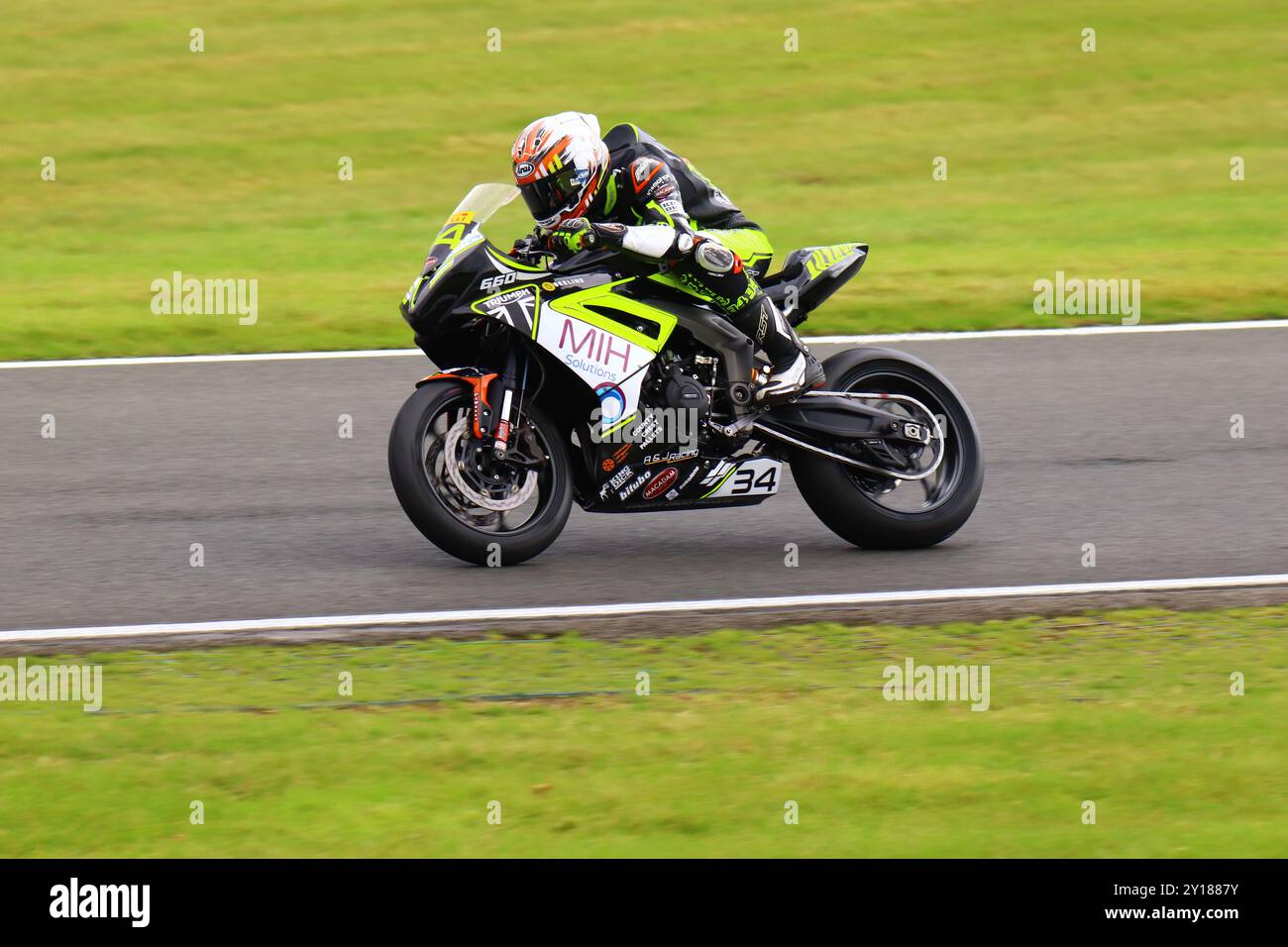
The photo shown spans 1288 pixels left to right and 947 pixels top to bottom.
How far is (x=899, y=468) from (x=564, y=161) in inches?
75.4

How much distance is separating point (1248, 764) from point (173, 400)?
22.4ft

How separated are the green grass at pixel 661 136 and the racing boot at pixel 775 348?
457 centimetres

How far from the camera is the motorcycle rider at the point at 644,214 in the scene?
24.6 feet

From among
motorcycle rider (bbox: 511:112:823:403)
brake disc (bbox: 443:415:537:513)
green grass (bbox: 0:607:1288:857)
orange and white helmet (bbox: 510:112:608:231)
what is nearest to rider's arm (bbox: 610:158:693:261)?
motorcycle rider (bbox: 511:112:823:403)

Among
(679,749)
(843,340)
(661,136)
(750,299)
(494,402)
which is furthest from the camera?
(661,136)

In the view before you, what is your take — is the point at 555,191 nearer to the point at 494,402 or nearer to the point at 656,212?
the point at 656,212

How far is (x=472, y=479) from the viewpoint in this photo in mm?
7637

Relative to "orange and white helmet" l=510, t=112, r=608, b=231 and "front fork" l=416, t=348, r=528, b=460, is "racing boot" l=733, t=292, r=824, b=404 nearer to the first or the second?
"orange and white helmet" l=510, t=112, r=608, b=231

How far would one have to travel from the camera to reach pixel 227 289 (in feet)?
45.0

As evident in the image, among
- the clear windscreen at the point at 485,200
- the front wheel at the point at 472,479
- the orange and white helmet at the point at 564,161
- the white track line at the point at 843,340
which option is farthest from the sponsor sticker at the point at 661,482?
the white track line at the point at 843,340

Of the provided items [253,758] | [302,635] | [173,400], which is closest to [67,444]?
[173,400]

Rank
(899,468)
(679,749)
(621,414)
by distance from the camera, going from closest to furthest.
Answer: (679,749) < (621,414) < (899,468)

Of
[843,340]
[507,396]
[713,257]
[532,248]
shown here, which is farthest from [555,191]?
[843,340]

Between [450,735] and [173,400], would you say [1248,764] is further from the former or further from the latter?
[173,400]
